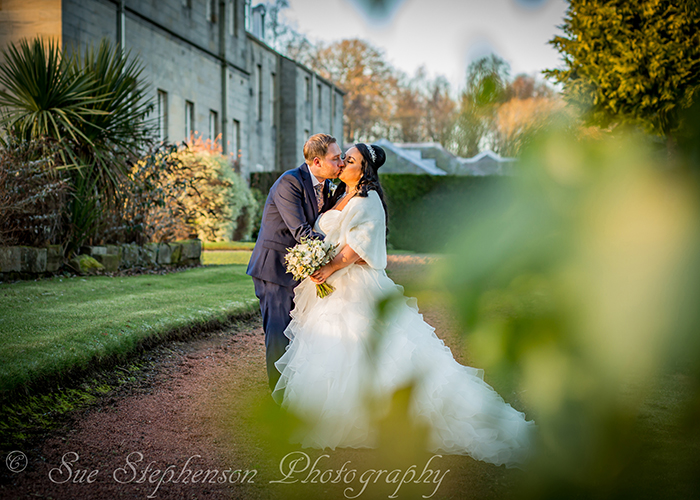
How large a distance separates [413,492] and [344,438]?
71 cm

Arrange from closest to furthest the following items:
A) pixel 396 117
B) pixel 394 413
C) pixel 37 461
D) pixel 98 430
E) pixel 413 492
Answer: pixel 396 117, pixel 394 413, pixel 413 492, pixel 37 461, pixel 98 430

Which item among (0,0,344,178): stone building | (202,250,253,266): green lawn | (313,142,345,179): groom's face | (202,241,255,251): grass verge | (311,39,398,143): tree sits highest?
(0,0,344,178): stone building

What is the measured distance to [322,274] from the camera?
363 centimetres

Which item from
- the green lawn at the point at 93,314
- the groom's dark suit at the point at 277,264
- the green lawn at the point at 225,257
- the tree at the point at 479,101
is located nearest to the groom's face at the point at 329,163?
the groom's dark suit at the point at 277,264

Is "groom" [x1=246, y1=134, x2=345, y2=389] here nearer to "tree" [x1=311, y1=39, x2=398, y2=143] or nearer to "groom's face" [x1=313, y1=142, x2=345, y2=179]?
"groom's face" [x1=313, y1=142, x2=345, y2=179]

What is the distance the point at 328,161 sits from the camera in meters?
4.00

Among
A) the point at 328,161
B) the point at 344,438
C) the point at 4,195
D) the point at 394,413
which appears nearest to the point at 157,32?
the point at 4,195

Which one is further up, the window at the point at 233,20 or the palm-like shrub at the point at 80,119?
the window at the point at 233,20

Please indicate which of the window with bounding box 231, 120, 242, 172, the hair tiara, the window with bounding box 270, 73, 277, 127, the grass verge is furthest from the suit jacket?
the window with bounding box 270, 73, 277, 127

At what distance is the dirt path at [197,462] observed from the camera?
2.80m

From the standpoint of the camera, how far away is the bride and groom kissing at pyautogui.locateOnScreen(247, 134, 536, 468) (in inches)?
121

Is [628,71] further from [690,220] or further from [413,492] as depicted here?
[413,492]

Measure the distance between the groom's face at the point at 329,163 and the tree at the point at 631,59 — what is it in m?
3.16

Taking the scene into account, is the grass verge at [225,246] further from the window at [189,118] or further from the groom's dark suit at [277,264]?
the groom's dark suit at [277,264]
